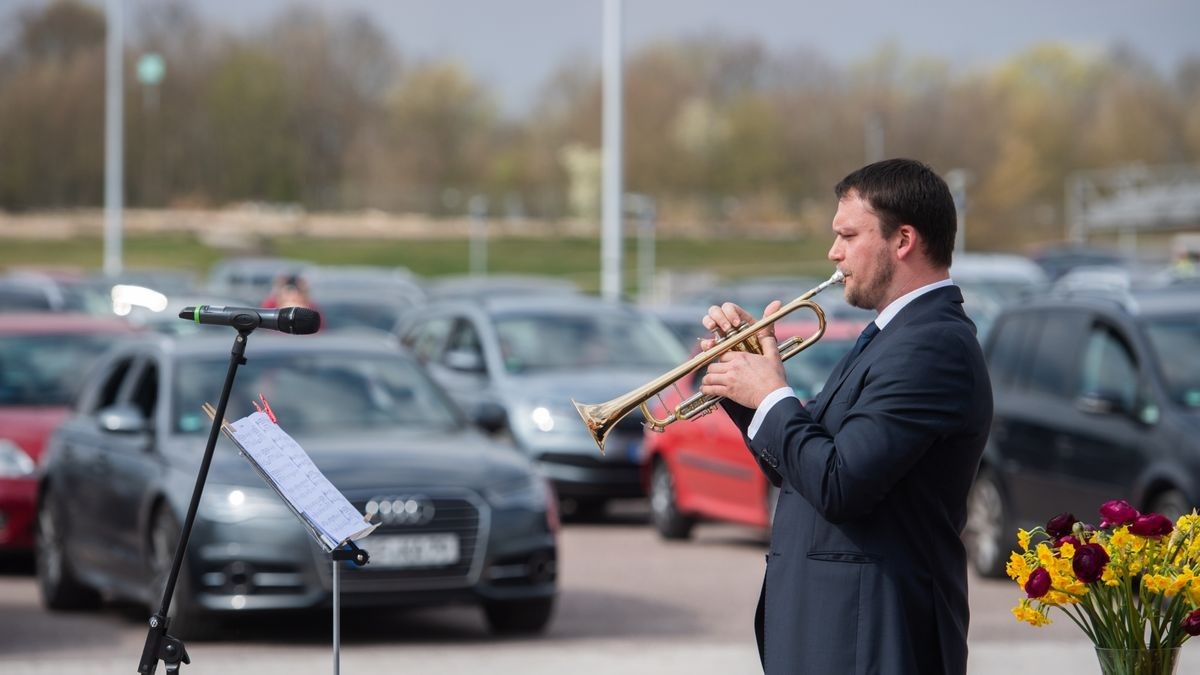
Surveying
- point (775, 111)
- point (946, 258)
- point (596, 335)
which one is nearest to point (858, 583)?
point (946, 258)

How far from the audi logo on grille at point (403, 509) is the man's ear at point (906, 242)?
211 inches

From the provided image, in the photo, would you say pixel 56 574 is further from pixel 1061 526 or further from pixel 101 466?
pixel 1061 526

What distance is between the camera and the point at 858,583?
4113 mm

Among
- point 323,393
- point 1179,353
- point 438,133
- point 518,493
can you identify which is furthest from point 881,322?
point 438,133

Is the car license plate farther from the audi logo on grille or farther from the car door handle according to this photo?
the car door handle

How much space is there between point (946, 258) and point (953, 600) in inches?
28.2

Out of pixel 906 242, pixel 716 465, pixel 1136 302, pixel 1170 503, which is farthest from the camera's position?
pixel 716 465

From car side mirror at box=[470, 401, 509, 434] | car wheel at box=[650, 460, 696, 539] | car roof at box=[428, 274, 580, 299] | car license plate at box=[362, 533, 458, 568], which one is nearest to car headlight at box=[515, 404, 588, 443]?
car wheel at box=[650, 460, 696, 539]

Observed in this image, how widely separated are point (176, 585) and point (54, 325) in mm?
5696

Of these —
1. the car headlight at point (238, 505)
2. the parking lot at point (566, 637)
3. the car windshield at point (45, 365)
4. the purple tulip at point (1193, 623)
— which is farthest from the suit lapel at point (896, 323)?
the car windshield at point (45, 365)

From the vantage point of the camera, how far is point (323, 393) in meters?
10.7

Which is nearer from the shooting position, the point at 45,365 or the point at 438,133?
the point at 45,365

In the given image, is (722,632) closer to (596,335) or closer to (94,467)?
(94,467)

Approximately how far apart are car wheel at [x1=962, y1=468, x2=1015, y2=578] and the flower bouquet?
7.39 m
